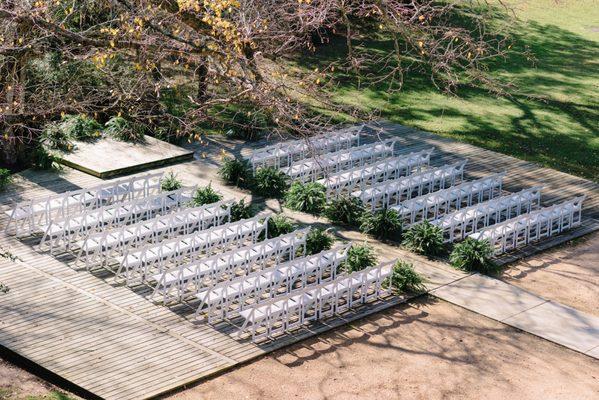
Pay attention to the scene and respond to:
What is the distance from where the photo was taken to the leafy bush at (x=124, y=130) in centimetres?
2470

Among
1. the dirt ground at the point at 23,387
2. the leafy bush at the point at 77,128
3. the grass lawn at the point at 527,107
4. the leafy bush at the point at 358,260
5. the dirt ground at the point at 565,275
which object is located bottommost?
the dirt ground at the point at 23,387

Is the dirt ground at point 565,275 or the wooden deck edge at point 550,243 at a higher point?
the wooden deck edge at point 550,243

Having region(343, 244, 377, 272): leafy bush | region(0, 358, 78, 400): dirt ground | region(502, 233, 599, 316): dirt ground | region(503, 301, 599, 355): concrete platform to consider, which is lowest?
region(0, 358, 78, 400): dirt ground

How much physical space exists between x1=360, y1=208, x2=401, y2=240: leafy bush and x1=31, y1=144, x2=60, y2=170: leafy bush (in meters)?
7.69

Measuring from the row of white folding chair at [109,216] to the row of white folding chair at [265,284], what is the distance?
3.53 metres

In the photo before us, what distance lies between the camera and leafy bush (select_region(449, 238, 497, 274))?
1867 cm

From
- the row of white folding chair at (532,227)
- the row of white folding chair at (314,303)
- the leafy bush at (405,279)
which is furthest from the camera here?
the row of white folding chair at (532,227)

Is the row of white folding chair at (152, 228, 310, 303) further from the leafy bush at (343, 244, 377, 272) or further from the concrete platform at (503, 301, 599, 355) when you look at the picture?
the concrete platform at (503, 301, 599, 355)

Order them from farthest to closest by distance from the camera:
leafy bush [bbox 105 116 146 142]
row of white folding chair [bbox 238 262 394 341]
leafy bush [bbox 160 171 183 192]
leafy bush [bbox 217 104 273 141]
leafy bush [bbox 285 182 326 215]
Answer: leafy bush [bbox 217 104 273 141], leafy bush [bbox 105 116 146 142], leafy bush [bbox 160 171 183 192], leafy bush [bbox 285 182 326 215], row of white folding chair [bbox 238 262 394 341]

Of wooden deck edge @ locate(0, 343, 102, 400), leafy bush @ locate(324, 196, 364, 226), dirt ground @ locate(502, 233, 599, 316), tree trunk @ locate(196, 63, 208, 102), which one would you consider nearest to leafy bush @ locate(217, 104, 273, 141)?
tree trunk @ locate(196, 63, 208, 102)

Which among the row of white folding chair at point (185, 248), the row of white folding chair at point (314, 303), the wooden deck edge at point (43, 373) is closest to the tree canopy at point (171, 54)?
the row of white folding chair at point (185, 248)

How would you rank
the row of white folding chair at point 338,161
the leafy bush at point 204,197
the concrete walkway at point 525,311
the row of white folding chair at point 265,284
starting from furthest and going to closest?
the row of white folding chair at point 338,161 < the leafy bush at point 204,197 < the concrete walkway at point 525,311 < the row of white folding chair at point 265,284

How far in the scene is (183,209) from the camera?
2030cm

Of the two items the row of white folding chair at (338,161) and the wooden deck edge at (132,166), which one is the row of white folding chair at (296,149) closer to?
the row of white folding chair at (338,161)
